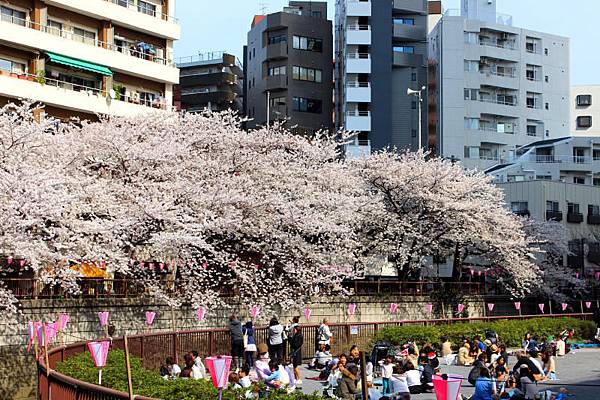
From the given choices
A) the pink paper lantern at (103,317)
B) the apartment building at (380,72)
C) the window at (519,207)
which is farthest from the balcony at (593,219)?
the pink paper lantern at (103,317)

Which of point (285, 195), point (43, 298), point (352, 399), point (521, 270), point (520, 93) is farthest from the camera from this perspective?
point (520, 93)

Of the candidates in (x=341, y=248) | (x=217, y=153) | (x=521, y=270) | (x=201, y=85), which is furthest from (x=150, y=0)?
(x=201, y=85)

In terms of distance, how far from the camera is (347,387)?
21.9m

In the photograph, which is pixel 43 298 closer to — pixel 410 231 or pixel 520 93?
pixel 410 231

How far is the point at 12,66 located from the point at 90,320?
61.0ft

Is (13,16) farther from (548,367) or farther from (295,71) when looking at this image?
(295,71)

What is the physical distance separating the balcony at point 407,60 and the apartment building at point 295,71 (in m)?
6.52

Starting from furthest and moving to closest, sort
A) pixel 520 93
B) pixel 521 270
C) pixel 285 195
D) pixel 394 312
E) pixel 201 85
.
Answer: pixel 201 85 → pixel 520 93 → pixel 521 270 → pixel 394 312 → pixel 285 195

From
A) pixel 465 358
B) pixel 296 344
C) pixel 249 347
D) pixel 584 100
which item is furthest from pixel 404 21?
pixel 249 347

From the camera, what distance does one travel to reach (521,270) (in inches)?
1972

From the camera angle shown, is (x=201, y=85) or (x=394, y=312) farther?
(x=201, y=85)

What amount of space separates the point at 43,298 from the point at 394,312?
67.1ft

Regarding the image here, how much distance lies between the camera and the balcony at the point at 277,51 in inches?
3105

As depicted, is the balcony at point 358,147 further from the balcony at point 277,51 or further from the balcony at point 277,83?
the balcony at point 277,51
